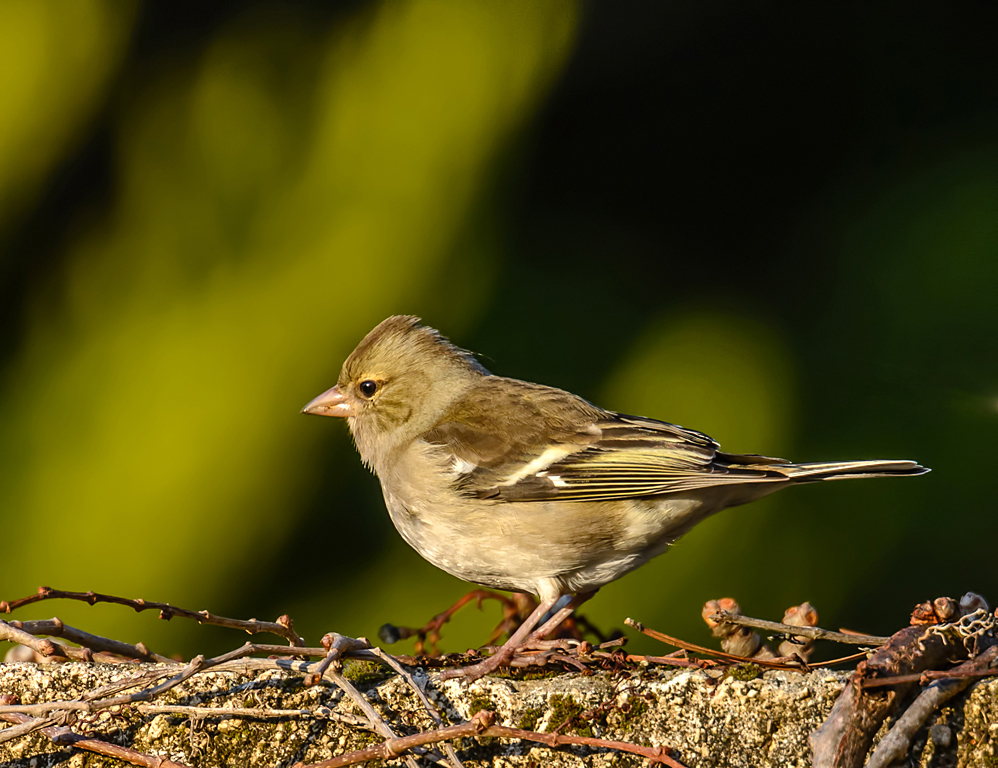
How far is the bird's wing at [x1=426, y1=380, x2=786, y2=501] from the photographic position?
241 cm

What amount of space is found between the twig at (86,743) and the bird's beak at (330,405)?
136 cm

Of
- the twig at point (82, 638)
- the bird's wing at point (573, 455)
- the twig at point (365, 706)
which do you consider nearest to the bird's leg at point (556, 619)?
the bird's wing at point (573, 455)

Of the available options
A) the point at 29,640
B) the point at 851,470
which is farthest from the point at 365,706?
the point at 851,470

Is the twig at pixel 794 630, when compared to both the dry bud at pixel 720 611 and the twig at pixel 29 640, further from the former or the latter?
the twig at pixel 29 640

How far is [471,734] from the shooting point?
53.1 inches

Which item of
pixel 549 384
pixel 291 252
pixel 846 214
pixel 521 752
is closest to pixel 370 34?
pixel 291 252

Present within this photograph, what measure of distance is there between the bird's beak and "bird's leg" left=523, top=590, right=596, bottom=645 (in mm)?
853

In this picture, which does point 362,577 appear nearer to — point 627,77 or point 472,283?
point 472,283

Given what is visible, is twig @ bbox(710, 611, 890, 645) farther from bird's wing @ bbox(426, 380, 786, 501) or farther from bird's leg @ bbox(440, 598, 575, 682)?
bird's wing @ bbox(426, 380, 786, 501)

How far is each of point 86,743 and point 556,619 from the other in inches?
45.0

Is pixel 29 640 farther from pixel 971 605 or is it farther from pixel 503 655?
pixel 971 605

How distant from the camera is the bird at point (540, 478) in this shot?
2354 mm

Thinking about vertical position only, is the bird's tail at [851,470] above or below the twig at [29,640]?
above

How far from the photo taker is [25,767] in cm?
150
